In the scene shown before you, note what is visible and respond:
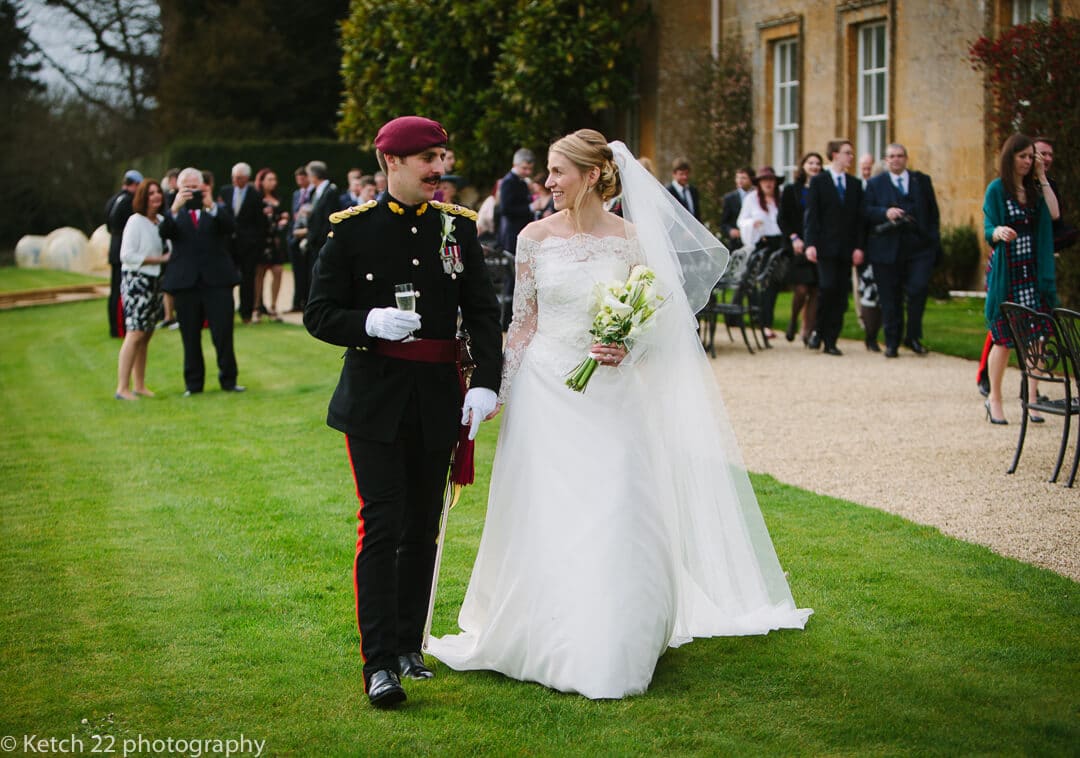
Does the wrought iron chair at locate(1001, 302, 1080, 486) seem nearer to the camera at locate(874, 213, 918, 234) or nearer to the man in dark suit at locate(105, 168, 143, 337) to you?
the camera at locate(874, 213, 918, 234)

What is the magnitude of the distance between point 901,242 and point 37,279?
23012mm

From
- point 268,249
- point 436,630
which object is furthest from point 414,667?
point 268,249

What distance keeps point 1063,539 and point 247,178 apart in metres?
13.1

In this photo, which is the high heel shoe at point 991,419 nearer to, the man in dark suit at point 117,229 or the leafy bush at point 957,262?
the leafy bush at point 957,262

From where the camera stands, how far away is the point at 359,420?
4.39 meters

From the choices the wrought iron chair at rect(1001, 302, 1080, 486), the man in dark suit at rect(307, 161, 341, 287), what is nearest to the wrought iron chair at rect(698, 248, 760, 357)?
the man in dark suit at rect(307, 161, 341, 287)

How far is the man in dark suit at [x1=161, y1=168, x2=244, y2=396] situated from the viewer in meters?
11.3

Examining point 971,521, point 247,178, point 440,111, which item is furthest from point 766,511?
point 440,111

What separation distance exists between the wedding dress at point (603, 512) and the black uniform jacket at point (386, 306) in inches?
11.8

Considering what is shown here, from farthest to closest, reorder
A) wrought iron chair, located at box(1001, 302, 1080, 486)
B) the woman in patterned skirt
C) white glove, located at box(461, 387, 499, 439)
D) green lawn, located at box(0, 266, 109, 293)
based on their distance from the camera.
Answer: green lawn, located at box(0, 266, 109, 293)
the woman in patterned skirt
wrought iron chair, located at box(1001, 302, 1080, 486)
white glove, located at box(461, 387, 499, 439)

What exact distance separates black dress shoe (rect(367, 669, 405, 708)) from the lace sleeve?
114 cm

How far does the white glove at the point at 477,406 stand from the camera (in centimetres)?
451

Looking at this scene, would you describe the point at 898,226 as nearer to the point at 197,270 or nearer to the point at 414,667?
the point at 197,270

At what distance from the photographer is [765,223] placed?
583 inches
